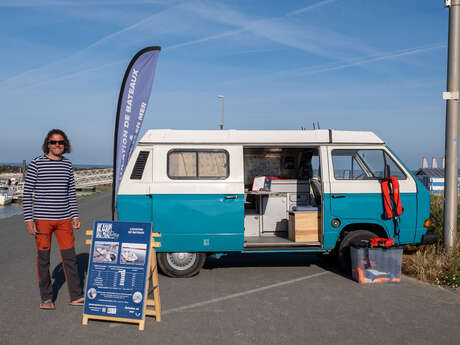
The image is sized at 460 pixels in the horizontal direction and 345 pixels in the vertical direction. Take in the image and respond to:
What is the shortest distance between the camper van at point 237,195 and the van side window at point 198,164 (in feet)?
0.05

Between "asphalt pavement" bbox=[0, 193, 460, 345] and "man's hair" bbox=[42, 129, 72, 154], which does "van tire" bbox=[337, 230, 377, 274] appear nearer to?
"asphalt pavement" bbox=[0, 193, 460, 345]

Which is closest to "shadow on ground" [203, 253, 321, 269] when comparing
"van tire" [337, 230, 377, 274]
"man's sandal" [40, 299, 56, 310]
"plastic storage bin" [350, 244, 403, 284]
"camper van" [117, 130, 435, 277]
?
"camper van" [117, 130, 435, 277]

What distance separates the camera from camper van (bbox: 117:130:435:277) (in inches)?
289

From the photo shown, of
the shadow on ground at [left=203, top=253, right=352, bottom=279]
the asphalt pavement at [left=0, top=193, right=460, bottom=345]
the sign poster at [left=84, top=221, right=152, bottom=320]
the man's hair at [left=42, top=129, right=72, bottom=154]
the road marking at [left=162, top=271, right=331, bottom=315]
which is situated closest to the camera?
the asphalt pavement at [left=0, top=193, right=460, bottom=345]

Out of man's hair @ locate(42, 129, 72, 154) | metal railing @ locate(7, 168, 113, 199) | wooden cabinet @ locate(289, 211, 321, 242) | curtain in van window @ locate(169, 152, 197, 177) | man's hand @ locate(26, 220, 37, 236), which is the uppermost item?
man's hair @ locate(42, 129, 72, 154)

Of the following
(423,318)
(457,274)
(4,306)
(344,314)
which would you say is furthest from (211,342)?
(457,274)

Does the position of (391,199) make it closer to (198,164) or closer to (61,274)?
(198,164)

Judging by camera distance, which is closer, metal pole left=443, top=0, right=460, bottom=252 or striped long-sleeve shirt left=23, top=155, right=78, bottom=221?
striped long-sleeve shirt left=23, top=155, right=78, bottom=221

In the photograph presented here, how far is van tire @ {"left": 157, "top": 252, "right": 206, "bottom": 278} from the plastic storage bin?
98.6 inches

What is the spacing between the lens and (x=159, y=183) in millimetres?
7363

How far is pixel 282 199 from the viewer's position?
9.13 metres

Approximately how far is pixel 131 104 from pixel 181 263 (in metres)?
2.84

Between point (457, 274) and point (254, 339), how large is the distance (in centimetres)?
386

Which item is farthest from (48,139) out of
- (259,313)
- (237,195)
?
(259,313)
